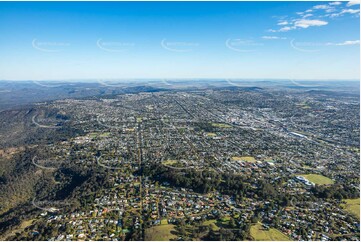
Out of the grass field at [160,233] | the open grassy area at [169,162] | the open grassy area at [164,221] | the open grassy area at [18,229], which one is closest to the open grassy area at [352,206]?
the grass field at [160,233]

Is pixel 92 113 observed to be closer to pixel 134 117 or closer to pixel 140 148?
pixel 134 117

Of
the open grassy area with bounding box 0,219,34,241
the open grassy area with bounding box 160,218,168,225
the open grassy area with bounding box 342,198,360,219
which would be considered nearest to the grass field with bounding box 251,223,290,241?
the open grassy area with bounding box 160,218,168,225

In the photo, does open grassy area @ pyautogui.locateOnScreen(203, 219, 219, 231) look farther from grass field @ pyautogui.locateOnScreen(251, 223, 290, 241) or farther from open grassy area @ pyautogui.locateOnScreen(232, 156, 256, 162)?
open grassy area @ pyautogui.locateOnScreen(232, 156, 256, 162)

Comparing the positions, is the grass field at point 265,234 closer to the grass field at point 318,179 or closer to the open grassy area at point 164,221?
the open grassy area at point 164,221

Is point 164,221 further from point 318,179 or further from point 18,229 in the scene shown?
point 318,179

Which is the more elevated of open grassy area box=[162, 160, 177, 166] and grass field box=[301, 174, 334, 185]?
open grassy area box=[162, 160, 177, 166]
